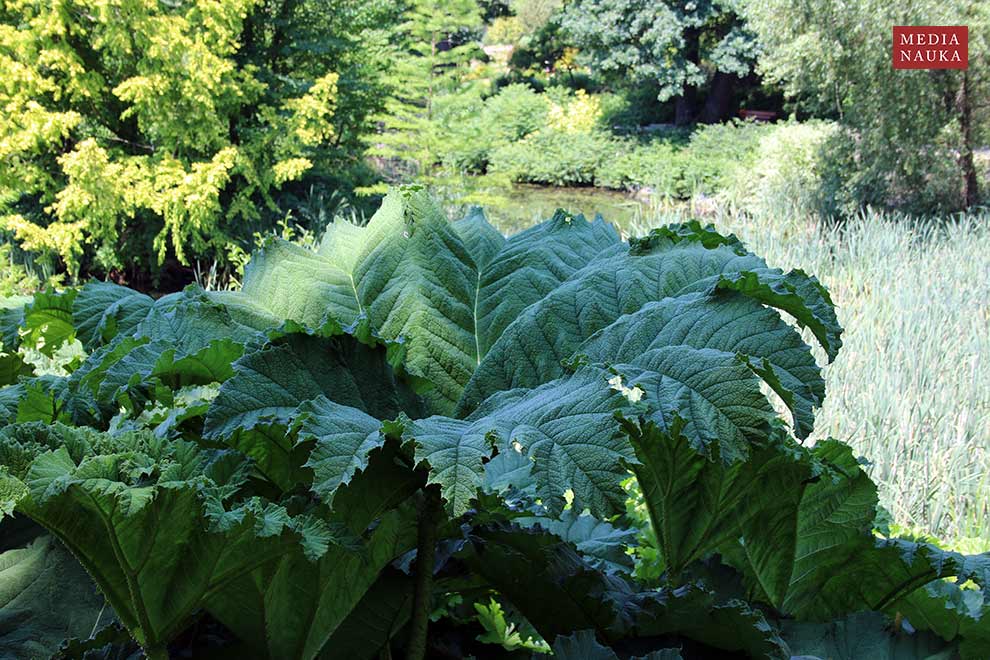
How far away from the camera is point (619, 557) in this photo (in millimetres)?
1190

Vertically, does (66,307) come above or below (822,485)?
above

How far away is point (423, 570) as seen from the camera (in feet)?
3.02

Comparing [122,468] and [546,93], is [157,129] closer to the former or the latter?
[122,468]

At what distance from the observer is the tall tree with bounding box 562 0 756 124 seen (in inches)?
672

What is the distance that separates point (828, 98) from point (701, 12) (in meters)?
8.75

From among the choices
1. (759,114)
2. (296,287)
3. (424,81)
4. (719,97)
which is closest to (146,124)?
(424,81)

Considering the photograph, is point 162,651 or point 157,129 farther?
point 157,129

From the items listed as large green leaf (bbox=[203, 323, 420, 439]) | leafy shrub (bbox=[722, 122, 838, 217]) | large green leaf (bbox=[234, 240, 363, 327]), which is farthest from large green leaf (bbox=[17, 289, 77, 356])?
leafy shrub (bbox=[722, 122, 838, 217])

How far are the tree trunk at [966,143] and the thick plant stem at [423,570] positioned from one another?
28.1 feet

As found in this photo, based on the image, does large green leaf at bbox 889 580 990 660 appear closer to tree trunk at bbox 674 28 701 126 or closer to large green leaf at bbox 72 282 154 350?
large green leaf at bbox 72 282 154 350

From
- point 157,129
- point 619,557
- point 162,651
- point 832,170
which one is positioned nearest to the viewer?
point 162,651

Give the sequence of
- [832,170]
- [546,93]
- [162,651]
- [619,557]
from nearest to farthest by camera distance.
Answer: [162,651] < [619,557] < [832,170] < [546,93]

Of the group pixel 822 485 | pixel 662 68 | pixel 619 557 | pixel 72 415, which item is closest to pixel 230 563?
pixel 72 415

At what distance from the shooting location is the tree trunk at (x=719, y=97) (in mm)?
→ 18744
